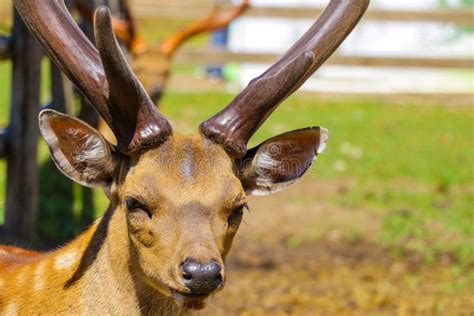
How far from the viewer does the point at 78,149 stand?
364 cm

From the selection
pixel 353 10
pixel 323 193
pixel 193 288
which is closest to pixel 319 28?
pixel 353 10

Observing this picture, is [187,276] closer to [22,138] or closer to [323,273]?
[22,138]

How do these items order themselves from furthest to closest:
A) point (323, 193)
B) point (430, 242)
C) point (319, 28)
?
point (323, 193), point (430, 242), point (319, 28)

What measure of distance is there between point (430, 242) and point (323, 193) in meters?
1.68

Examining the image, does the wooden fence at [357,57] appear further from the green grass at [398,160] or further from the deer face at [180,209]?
the deer face at [180,209]

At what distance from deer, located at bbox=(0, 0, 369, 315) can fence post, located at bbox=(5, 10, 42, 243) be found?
204cm

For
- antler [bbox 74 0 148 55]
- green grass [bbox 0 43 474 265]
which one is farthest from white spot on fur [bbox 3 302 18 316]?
antler [bbox 74 0 148 55]

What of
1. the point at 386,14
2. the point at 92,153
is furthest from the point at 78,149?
the point at 386,14

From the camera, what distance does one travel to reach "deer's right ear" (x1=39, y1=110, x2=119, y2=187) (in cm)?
360

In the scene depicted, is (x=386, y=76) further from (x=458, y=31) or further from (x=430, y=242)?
(x=430, y=242)

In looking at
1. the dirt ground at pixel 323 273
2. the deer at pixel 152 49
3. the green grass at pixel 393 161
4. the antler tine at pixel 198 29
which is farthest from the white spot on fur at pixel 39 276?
the antler tine at pixel 198 29

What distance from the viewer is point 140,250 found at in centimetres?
353

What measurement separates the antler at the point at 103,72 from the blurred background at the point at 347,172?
1976 mm

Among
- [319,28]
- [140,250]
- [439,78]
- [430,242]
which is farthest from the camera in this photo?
[439,78]
